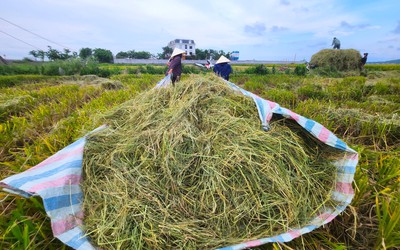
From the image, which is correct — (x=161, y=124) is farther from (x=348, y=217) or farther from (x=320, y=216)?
(x=348, y=217)

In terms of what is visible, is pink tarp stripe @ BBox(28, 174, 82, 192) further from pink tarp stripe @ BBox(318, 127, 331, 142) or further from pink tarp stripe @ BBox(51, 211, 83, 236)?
pink tarp stripe @ BBox(318, 127, 331, 142)

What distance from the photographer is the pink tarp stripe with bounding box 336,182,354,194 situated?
1358 mm

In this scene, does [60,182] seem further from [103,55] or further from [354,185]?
[103,55]

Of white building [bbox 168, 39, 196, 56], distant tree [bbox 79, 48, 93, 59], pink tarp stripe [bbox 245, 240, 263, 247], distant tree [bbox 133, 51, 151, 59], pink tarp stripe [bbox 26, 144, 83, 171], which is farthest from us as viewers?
white building [bbox 168, 39, 196, 56]

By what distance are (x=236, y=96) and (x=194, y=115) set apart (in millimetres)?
→ 570

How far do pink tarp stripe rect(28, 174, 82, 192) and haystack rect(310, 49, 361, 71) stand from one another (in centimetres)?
1546

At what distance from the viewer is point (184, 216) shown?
1272 millimetres

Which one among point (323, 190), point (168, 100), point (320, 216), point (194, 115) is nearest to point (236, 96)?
point (194, 115)

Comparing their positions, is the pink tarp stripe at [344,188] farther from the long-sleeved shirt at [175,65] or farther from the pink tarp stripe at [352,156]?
the long-sleeved shirt at [175,65]

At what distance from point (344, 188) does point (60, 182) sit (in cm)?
188

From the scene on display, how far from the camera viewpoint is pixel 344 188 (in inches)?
54.5

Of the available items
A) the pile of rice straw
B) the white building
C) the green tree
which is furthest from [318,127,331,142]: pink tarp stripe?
the white building

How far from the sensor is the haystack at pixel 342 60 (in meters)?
13.4

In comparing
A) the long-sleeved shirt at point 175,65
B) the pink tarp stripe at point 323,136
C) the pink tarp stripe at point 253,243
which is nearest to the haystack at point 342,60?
the long-sleeved shirt at point 175,65
